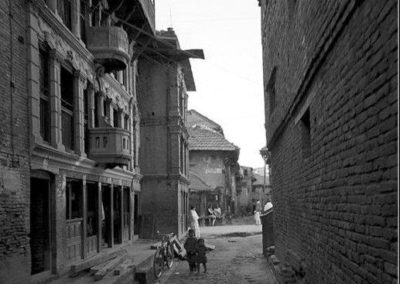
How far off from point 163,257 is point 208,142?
32277mm

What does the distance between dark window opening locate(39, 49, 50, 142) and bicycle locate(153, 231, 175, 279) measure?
5190mm

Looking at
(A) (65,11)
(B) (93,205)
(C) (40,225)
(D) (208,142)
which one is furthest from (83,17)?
(D) (208,142)

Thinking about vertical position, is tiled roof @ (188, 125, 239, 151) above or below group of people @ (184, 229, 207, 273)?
above

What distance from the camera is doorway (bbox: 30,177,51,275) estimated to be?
1225cm

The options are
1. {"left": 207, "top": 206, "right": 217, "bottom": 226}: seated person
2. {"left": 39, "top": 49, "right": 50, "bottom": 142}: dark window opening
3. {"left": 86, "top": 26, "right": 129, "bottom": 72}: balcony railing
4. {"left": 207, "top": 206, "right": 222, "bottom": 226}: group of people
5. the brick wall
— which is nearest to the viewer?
the brick wall

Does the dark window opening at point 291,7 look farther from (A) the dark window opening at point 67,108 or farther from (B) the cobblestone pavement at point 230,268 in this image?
(B) the cobblestone pavement at point 230,268

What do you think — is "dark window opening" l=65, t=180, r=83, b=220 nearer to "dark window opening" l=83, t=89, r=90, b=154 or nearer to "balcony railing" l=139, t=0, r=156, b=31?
"dark window opening" l=83, t=89, r=90, b=154

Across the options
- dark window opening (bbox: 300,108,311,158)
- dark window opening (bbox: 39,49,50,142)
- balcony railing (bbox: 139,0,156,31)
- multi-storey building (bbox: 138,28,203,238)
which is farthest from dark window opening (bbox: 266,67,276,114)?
multi-storey building (bbox: 138,28,203,238)

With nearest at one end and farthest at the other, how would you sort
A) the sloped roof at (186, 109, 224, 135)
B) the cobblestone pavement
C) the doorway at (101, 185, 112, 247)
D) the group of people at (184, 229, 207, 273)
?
the cobblestone pavement → the group of people at (184, 229, 207, 273) → the doorway at (101, 185, 112, 247) → the sloped roof at (186, 109, 224, 135)

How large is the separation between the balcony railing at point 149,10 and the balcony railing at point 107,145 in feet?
22.7

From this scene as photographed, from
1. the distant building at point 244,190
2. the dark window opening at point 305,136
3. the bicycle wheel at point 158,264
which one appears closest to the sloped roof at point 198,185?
the distant building at point 244,190

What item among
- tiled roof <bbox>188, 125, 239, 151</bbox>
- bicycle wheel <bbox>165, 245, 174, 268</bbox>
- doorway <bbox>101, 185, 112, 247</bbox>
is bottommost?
bicycle wheel <bbox>165, 245, 174, 268</bbox>

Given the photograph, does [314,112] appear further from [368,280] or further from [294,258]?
[294,258]

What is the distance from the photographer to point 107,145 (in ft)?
52.4
